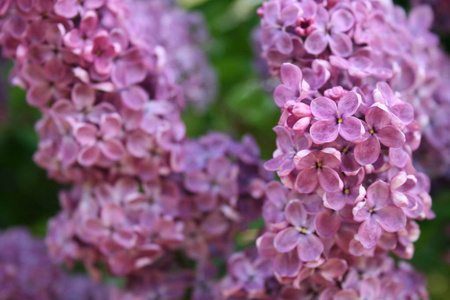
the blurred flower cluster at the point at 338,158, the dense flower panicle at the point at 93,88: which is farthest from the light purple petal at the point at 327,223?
the dense flower panicle at the point at 93,88

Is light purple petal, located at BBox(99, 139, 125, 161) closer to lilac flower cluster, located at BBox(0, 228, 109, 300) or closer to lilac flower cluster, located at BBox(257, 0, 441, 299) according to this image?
lilac flower cluster, located at BBox(257, 0, 441, 299)

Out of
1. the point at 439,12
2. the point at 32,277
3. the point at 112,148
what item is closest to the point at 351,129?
the point at 112,148

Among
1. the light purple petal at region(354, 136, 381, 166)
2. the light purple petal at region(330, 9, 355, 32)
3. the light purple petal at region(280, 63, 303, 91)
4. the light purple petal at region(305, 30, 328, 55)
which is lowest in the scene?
the light purple petal at region(354, 136, 381, 166)

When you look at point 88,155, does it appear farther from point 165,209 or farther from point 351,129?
point 351,129

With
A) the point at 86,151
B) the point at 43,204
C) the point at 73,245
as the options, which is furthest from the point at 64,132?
the point at 43,204

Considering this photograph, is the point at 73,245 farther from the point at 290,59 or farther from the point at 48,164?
the point at 290,59

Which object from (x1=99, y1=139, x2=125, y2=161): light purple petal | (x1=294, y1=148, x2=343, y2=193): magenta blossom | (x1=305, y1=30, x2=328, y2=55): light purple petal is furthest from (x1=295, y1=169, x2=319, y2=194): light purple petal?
(x1=99, y1=139, x2=125, y2=161): light purple petal

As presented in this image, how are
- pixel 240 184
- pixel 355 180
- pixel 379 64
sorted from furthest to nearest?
pixel 240 184 < pixel 379 64 < pixel 355 180
